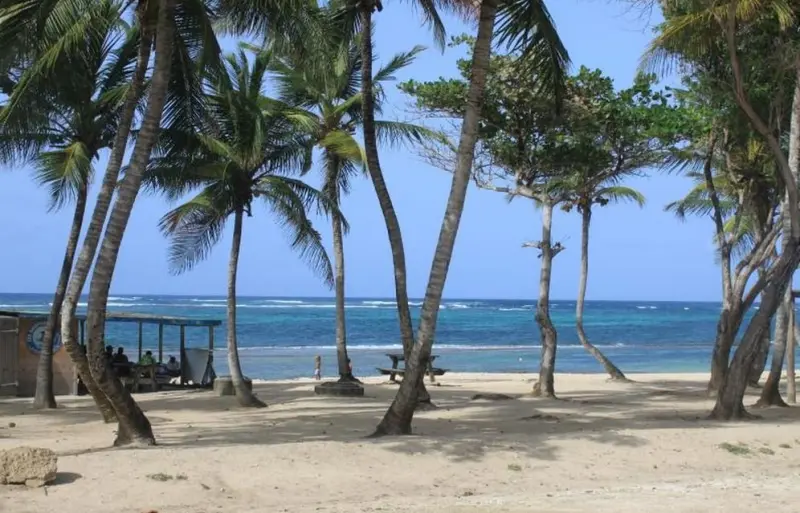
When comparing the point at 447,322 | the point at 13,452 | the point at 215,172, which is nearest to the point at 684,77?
the point at 215,172

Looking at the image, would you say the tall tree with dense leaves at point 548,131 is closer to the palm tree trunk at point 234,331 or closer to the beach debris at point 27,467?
the palm tree trunk at point 234,331

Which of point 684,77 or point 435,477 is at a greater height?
point 684,77

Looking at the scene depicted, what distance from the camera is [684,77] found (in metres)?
17.0

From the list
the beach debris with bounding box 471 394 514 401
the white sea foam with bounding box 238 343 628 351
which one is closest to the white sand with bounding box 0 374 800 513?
the beach debris with bounding box 471 394 514 401

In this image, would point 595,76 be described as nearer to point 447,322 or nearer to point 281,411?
point 281,411

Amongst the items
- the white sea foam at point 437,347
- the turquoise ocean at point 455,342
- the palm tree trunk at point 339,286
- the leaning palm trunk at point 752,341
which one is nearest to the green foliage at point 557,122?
the palm tree trunk at point 339,286

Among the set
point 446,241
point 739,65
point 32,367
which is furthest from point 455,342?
point 446,241

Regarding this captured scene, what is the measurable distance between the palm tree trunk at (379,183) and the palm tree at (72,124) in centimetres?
395

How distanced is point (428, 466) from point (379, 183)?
648 centimetres

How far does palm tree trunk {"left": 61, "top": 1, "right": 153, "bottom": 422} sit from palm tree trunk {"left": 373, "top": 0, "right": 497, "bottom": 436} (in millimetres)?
3618

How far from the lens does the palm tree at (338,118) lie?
61.4 feet

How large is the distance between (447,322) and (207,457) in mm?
81584

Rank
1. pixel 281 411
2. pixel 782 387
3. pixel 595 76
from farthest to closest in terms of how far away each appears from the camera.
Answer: pixel 782 387
pixel 595 76
pixel 281 411

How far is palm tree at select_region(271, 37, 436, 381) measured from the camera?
737 inches
